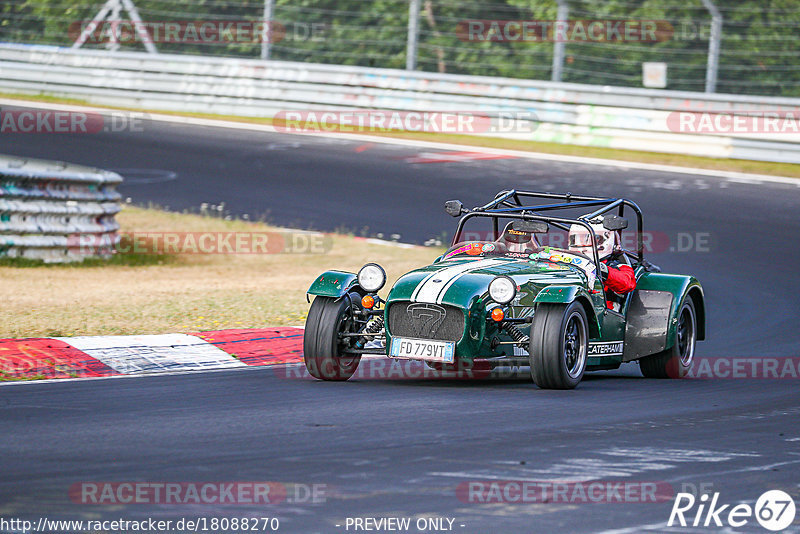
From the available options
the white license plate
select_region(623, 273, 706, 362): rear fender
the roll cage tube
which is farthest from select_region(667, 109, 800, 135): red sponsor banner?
the white license plate

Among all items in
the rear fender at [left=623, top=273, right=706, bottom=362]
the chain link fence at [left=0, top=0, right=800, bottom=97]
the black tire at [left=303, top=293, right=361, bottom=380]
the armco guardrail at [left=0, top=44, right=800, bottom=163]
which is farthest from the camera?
the chain link fence at [left=0, top=0, right=800, bottom=97]

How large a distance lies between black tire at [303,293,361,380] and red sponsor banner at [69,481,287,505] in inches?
130

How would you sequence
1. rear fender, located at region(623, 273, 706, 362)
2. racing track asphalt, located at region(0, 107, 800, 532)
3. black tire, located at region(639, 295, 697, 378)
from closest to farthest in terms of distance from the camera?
racing track asphalt, located at region(0, 107, 800, 532) < rear fender, located at region(623, 273, 706, 362) < black tire, located at region(639, 295, 697, 378)

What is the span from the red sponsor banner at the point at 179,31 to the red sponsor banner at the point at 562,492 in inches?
821

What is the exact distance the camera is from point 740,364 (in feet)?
35.1

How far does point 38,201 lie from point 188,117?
1165 cm

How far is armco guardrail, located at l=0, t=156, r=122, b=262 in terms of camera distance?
1498cm

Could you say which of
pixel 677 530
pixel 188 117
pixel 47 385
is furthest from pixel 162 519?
pixel 188 117

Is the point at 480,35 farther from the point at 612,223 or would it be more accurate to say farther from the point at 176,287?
the point at 612,223

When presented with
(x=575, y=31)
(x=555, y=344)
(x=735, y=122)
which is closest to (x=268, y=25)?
(x=575, y=31)

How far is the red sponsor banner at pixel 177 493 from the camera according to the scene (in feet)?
18.1

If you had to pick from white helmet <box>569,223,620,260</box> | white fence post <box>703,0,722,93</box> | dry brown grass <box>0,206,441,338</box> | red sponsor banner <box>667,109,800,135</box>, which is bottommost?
dry brown grass <box>0,206,441,338</box>

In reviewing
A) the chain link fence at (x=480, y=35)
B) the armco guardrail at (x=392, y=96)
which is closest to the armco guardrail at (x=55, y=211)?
the chain link fence at (x=480, y=35)

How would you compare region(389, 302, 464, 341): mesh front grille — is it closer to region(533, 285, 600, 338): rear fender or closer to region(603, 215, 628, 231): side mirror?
region(533, 285, 600, 338): rear fender
